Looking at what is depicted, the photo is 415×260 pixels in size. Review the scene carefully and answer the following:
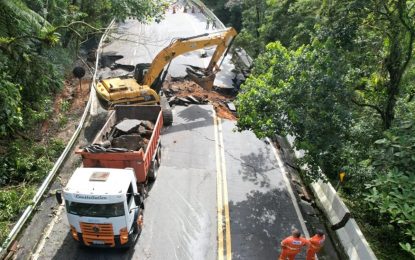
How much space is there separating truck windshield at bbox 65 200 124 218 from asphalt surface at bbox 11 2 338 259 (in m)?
1.51

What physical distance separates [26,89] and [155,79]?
6078 mm

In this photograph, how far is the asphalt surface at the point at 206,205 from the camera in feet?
37.1

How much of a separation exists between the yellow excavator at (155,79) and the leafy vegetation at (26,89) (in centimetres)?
278

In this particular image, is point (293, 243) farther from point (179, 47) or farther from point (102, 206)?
point (179, 47)

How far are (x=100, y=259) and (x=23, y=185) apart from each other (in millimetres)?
4677

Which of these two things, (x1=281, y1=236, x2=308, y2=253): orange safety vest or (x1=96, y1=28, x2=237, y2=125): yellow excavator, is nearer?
(x1=281, y1=236, x2=308, y2=253): orange safety vest

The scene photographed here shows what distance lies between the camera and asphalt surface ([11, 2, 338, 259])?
1132 centimetres

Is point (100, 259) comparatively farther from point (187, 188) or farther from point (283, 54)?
point (283, 54)

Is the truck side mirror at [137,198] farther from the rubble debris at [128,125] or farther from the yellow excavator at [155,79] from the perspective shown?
the yellow excavator at [155,79]

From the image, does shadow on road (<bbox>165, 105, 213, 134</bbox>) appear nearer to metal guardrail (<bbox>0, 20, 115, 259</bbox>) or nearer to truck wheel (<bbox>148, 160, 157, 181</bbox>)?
truck wheel (<bbox>148, 160, 157, 181</bbox>)

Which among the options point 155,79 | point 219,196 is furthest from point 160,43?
point 219,196

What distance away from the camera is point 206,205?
1338 centimetres

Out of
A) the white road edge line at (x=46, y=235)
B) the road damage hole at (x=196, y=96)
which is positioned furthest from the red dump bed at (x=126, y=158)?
the road damage hole at (x=196, y=96)

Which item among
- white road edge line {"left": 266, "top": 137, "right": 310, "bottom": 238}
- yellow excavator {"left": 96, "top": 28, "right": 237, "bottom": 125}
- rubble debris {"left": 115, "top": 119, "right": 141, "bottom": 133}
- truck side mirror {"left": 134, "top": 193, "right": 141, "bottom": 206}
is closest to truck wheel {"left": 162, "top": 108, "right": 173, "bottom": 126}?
yellow excavator {"left": 96, "top": 28, "right": 237, "bottom": 125}
